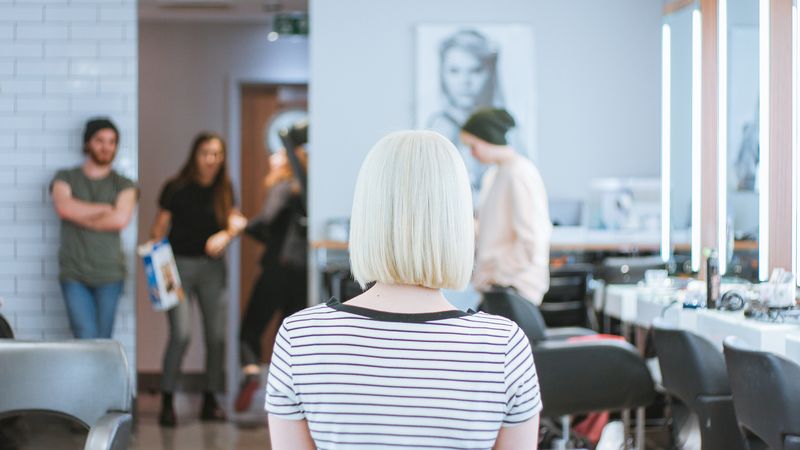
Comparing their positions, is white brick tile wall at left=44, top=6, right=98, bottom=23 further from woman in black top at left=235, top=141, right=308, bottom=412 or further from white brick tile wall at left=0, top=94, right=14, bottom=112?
woman in black top at left=235, top=141, right=308, bottom=412

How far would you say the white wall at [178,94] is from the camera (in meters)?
8.44

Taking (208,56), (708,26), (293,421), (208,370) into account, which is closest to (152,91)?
(208,56)

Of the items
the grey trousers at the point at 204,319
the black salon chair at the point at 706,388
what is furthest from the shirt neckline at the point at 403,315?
the grey trousers at the point at 204,319

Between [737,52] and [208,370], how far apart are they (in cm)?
342

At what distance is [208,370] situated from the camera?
20.6ft

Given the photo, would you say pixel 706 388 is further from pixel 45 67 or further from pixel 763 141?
pixel 45 67

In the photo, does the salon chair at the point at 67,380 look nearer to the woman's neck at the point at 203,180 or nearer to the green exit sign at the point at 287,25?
the woman's neck at the point at 203,180

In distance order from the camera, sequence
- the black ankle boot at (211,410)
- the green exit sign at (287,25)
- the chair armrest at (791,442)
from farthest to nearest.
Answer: the green exit sign at (287,25), the black ankle boot at (211,410), the chair armrest at (791,442)

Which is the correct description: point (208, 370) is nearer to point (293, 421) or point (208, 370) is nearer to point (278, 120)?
point (278, 120)

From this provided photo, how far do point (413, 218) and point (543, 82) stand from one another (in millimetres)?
5802

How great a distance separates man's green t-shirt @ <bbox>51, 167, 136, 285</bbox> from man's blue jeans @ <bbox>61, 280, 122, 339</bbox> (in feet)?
0.14

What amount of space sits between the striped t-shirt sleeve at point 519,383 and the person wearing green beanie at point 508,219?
2.90 m

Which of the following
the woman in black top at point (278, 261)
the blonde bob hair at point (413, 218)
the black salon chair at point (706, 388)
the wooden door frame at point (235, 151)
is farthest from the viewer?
the wooden door frame at point (235, 151)

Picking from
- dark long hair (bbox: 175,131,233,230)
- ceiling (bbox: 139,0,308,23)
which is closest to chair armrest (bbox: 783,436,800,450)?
dark long hair (bbox: 175,131,233,230)
